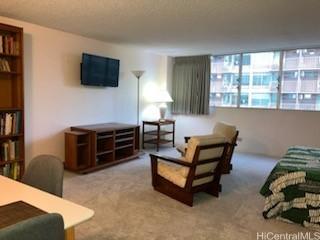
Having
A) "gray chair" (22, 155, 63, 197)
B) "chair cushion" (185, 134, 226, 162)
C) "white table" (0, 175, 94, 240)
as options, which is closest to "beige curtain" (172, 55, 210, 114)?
"chair cushion" (185, 134, 226, 162)

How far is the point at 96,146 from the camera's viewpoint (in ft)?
14.7

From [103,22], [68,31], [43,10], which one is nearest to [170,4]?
[103,22]

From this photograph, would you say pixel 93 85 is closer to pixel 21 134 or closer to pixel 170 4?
pixel 21 134

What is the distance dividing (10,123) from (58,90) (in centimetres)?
106

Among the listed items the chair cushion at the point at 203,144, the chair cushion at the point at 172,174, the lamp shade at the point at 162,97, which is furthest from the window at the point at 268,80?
the chair cushion at the point at 172,174

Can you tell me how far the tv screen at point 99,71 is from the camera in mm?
4668

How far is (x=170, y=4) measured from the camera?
2969 millimetres

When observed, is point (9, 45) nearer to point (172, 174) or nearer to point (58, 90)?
point (58, 90)

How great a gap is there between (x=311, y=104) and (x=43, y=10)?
515cm

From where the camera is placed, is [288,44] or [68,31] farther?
[288,44]

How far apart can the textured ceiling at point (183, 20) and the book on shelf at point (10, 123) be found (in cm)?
134

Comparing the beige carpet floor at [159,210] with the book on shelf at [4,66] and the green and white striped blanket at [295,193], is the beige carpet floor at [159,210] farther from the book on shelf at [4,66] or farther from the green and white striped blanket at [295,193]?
the book on shelf at [4,66]

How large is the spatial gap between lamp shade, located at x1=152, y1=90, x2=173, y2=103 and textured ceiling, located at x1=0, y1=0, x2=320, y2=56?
5.25 ft

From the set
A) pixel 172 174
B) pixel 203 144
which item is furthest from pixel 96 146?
pixel 203 144
